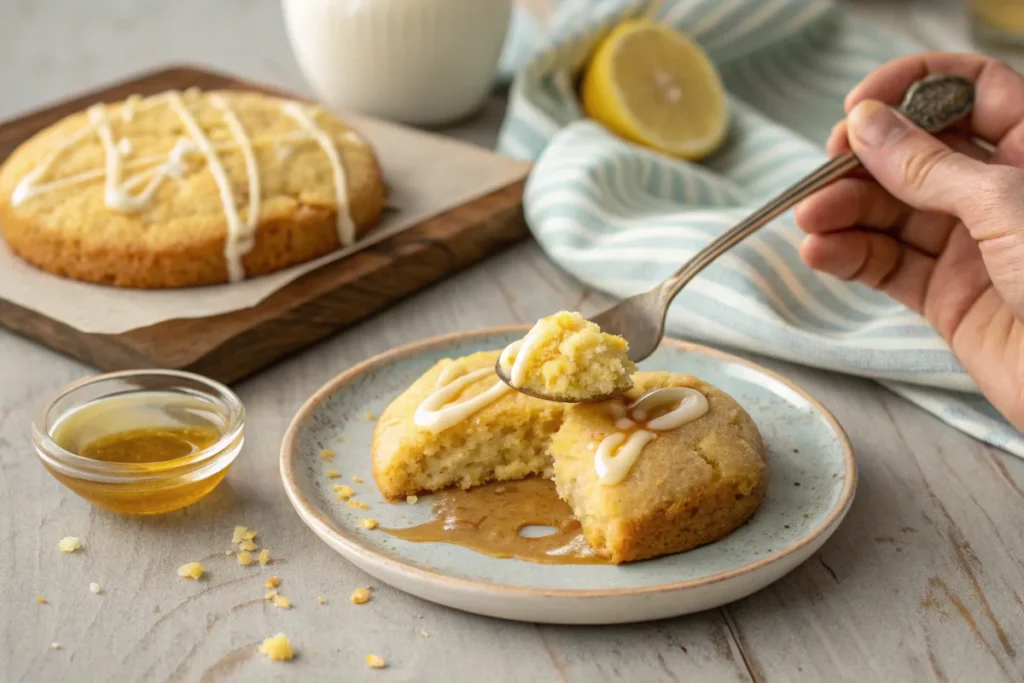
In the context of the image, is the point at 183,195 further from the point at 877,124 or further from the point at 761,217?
the point at 877,124

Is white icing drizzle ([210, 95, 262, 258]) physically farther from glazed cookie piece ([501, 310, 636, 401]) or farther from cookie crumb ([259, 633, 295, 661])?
cookie crumb ([259, 633, 295, 661])

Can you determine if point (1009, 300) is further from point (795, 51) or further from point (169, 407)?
point (795, 51)

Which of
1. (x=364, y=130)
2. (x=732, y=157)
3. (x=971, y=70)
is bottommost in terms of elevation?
(x=732, y=157)

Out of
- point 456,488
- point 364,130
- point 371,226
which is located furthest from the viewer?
point 364,130

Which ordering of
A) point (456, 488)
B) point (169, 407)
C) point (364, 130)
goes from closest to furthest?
point (456, 488) → point (169, 407) → point (364, 130)

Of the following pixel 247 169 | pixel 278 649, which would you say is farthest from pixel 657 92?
pixel 278 649

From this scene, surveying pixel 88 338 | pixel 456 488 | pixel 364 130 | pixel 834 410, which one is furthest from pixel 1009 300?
pixel 364 130

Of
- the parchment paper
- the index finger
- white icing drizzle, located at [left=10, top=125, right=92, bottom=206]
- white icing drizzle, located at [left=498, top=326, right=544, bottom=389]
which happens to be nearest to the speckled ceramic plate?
white icing drizzle, located at [left=498, top=326, right=544, bottom=389]
